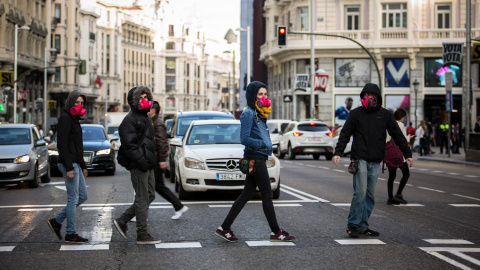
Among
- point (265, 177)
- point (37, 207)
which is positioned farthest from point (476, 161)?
point (265, 177)

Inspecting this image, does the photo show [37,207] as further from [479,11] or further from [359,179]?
[479,11]

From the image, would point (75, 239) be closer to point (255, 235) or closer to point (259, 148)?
point (255, 235)

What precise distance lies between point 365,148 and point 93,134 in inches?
633

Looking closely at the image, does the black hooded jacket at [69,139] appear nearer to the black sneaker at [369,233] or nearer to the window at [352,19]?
the black sneaker at [369,233]

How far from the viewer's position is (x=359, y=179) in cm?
954

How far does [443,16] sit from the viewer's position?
51344mm

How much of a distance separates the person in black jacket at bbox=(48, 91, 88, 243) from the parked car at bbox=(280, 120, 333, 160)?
80.7ft

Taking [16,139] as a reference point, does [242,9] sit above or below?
above

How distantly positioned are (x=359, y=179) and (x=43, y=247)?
379cm

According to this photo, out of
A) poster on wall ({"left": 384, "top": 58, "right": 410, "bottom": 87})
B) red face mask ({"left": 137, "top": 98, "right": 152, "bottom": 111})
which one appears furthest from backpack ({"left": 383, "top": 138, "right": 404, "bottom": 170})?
poster on wall ({"left": 384, "top": 58, "right": 410, "bottom": 87})

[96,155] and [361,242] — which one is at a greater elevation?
[96,155]

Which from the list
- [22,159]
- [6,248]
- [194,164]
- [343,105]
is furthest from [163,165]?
[343,105]

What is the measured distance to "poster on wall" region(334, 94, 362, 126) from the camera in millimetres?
52438

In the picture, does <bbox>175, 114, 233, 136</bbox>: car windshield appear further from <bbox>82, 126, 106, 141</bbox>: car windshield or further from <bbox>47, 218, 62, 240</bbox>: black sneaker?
<bbox>47, 218, 62, 240</bbox>: black sneaker
